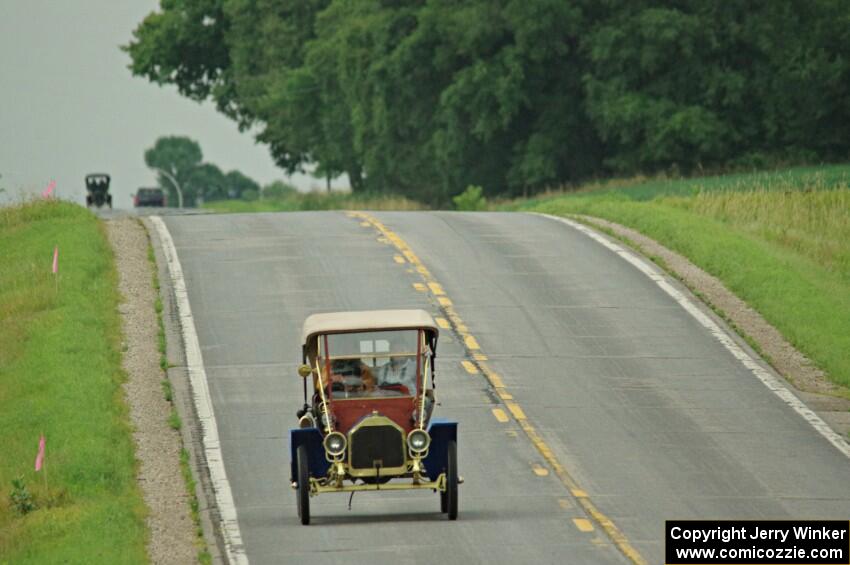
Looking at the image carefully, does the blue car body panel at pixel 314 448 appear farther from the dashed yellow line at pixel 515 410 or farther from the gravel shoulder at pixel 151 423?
the dashed yellow line at pixel 515 410

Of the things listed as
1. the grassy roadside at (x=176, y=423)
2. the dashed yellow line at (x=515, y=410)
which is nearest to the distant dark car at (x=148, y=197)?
the grassy roadside at (x=176, y=423)

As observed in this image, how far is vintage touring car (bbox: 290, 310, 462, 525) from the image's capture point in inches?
590

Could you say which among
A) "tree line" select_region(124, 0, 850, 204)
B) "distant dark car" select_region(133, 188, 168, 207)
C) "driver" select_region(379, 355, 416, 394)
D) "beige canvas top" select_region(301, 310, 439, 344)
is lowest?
"distant dark car" select_region(133, 188, 168, 207)

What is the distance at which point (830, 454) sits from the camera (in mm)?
18922

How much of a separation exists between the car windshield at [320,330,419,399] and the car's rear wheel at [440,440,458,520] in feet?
2.32

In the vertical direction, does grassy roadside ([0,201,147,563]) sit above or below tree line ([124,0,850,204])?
below

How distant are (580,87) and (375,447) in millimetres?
51792

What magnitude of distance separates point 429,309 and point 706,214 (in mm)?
13465

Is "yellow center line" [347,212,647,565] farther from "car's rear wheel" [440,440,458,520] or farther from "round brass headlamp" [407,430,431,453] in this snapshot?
"round brass headlamp" [407,430,431,453]

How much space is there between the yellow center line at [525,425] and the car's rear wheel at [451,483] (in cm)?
120

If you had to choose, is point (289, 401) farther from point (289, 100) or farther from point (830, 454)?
point (289, 100)

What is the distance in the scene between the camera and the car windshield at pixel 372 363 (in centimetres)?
1541

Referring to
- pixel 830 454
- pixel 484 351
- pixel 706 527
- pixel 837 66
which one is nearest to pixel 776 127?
pixel 837 66

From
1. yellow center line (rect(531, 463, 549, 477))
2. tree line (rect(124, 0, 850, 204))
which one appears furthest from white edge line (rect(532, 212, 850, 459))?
tree line (rect(124, 0, 850, 204))
